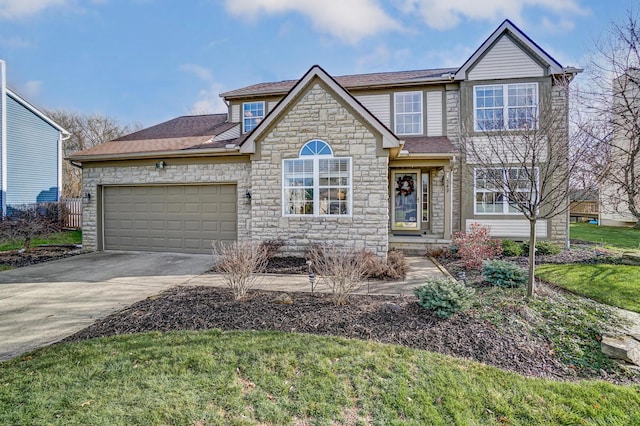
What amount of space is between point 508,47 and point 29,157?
78.8 ft

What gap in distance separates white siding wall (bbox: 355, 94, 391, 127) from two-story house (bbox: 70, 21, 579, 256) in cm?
4

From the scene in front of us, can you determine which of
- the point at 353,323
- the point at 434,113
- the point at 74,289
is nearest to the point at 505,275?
the point at 353,323

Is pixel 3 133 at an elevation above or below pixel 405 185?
above

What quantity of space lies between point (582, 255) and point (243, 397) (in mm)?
11291

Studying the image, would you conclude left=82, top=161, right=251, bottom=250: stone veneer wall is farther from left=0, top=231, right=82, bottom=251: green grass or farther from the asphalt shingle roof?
the asphalt shingle roof

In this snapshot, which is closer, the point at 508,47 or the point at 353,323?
the point at 353,323

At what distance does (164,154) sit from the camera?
10.5 metres

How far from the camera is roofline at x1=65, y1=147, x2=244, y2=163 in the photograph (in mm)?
10156

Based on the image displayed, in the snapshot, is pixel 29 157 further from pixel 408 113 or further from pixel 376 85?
pixel 408 113

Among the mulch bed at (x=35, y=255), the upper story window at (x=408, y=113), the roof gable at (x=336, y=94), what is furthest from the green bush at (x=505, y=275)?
the mulch bed at (x=35, y=255)

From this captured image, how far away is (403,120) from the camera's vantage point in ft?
41.4

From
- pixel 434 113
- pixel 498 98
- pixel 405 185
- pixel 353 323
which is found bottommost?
pixel 353 323

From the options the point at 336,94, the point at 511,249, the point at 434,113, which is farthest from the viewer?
the point at 434,113

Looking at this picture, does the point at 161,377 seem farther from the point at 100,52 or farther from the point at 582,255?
the point at 100,52
